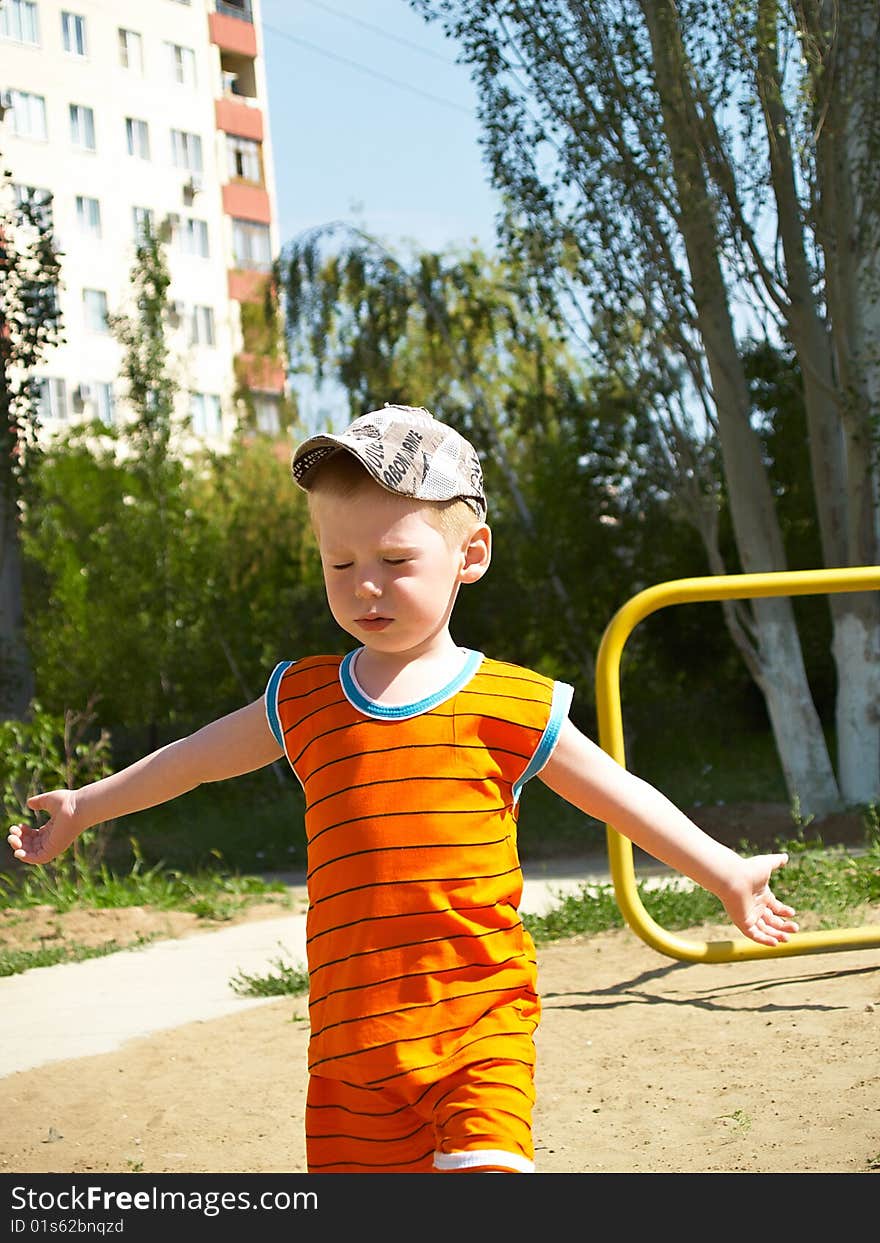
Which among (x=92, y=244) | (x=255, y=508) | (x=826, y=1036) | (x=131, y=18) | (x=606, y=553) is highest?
(x=131, y=18)

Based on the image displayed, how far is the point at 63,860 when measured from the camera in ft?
29.8

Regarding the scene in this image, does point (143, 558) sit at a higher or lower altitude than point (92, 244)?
lower

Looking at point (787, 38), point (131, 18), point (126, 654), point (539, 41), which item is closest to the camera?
point (787, 38)

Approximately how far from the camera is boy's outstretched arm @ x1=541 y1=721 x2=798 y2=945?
2361mm

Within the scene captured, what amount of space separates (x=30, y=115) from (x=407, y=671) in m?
36.9

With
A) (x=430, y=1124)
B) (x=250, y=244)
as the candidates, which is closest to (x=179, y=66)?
(x=250, y=244)

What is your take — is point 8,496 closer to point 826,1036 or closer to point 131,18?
point 826,1036

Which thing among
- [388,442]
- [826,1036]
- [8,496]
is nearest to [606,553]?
[8,496]

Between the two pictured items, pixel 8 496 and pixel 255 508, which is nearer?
pixel 8 496

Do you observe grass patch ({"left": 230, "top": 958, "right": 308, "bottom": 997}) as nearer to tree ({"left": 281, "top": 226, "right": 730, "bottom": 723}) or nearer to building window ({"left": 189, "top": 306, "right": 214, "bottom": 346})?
tree ({"left": 281, "top": 226, "right": 730, "bottom": 723})

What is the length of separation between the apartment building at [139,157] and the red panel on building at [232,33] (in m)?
0.04

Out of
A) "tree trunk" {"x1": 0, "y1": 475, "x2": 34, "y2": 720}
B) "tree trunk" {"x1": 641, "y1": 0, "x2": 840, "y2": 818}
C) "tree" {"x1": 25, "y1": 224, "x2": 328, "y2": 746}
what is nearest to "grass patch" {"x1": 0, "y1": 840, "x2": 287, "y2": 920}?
"tree trunk" {"x1": 0, "y1": 475, "x2": 34, "y2": 720}

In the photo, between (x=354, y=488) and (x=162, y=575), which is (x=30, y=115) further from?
(x=354, y=488)

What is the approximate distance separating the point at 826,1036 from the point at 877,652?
7900 mm
